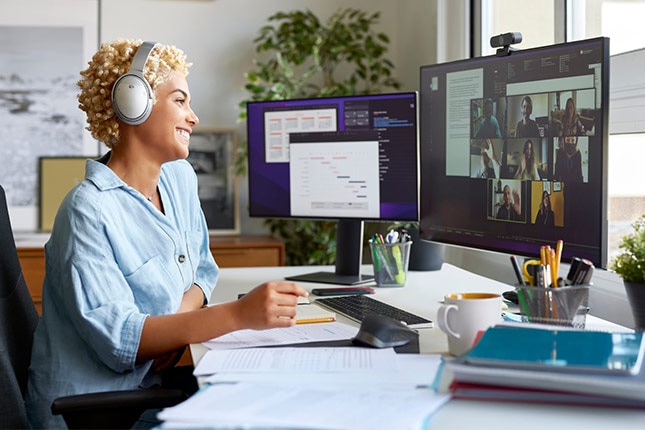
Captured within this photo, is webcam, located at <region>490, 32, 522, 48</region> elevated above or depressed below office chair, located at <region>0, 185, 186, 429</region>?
above

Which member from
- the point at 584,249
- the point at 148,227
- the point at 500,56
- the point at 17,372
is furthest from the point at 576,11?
the point at 17,372

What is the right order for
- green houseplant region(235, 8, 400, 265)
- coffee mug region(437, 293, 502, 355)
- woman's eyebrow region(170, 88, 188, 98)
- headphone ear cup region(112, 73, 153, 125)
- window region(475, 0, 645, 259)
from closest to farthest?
coffee mug region(437, 293, 502, 355)
headphone ear cup region(112, 73, 153, 125)
woman's eyebrow region(170, 88, 188, 98)
window region(475, 0, 645, 259)
green houseplant region(235, 8, 400, 265)

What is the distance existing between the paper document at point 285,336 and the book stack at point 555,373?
1.10 feet

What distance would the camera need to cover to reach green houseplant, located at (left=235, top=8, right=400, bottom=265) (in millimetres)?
3498

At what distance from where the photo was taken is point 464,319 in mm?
1224

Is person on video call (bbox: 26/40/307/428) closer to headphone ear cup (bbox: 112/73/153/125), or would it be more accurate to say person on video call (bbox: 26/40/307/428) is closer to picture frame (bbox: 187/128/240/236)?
headphone ear cup (bbox: 112/73/153/125)

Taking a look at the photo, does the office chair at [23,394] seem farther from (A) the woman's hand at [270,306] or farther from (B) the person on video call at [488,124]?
(B) the person on video call at [488,124]

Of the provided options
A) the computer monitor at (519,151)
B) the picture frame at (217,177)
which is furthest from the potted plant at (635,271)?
the picture frame at (217,177)

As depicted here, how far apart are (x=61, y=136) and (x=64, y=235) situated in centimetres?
239

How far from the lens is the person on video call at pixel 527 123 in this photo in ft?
5.15

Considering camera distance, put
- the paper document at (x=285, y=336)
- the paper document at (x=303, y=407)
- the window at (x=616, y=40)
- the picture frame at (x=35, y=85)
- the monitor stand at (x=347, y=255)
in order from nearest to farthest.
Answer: the paper document at (x=303, y=407) < the paper document at (x=285, y=336) < the window at (x=616, y=40) < the monitor stand at (x=347, y=255) < the picture frame at (x=35, y=85)

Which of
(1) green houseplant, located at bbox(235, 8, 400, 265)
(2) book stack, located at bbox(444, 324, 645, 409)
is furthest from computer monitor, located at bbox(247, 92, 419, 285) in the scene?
(1) green houseplant, located at bbox(235, 8, 400, 265)

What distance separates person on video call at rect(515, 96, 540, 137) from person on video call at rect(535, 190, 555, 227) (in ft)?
0.39

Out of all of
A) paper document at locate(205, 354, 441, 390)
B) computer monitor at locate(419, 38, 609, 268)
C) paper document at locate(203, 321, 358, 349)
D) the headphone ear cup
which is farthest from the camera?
the headphone ear cup
